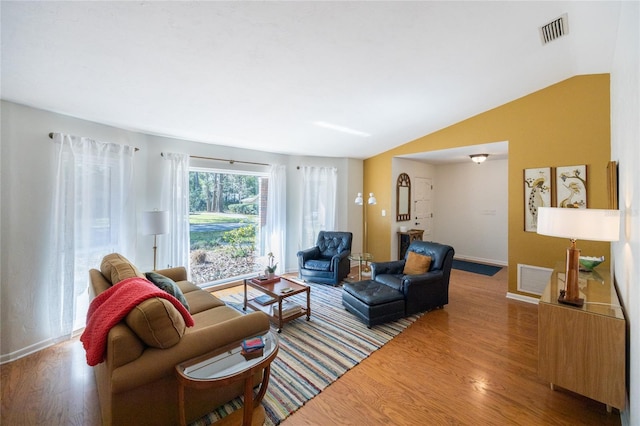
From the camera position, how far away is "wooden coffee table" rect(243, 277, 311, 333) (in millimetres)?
2936

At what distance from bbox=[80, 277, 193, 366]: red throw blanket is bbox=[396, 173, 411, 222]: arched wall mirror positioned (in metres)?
4.62

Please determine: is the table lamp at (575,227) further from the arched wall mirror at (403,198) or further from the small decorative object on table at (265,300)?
the arched wall mirror at (403,198)

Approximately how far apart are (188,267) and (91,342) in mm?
2545

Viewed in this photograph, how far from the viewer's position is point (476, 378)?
85.0 inches

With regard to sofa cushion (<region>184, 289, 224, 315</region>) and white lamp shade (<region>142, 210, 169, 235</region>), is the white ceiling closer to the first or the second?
white lamp shade (<region>142, 210, 169, 235</region>)

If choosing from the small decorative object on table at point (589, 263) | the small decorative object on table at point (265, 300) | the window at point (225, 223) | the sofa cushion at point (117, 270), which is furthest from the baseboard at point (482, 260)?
the sofa cushion at point (117, 270)

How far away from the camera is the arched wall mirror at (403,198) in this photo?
218 inches

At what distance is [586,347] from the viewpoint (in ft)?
5.88

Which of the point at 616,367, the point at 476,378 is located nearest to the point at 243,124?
the point at 476,378

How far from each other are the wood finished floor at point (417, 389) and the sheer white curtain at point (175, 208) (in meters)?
1.34

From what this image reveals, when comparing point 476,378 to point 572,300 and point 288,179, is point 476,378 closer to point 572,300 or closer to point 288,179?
point 572,300

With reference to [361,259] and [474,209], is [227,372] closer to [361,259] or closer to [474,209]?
[361,259]

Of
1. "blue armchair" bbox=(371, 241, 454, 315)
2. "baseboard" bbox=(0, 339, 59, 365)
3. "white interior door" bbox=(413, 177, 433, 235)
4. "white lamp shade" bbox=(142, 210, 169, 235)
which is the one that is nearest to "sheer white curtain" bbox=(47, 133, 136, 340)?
"baseboard" bbox=(0, 339, 59, 365)

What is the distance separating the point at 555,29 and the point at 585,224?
1.93 m
